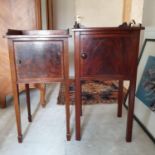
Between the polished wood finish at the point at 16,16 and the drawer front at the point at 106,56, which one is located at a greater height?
the polished wood finish at the point at 16,16

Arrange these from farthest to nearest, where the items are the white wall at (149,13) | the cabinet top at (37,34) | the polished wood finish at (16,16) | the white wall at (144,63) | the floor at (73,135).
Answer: the white wall at (149,13) < the polished wood finish at (16,16) < the white wall at (144,63) < the floor at (73,135) < the cabinet top at (37,34)

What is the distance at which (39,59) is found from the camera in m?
1.34

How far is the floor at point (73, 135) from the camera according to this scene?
138 cm

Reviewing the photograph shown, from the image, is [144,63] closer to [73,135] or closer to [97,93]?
[97,93]

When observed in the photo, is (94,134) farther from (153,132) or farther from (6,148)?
(6,148)

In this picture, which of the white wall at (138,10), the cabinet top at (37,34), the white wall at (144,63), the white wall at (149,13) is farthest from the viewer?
the white wall at (138,10)

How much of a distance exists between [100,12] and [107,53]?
88.5 inches

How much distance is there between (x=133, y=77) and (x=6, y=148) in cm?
113

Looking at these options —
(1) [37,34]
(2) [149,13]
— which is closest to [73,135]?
(1) [37,34]

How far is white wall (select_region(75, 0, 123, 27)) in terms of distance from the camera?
10.7 ft

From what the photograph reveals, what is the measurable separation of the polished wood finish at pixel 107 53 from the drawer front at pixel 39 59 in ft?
0.47

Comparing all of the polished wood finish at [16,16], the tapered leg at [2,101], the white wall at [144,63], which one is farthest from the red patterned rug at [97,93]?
the polished wood finish at [16,16]

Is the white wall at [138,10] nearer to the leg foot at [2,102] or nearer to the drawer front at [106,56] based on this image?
the drawer front at [106,56]

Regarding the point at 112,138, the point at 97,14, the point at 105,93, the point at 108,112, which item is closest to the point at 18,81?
the point at 112,138
